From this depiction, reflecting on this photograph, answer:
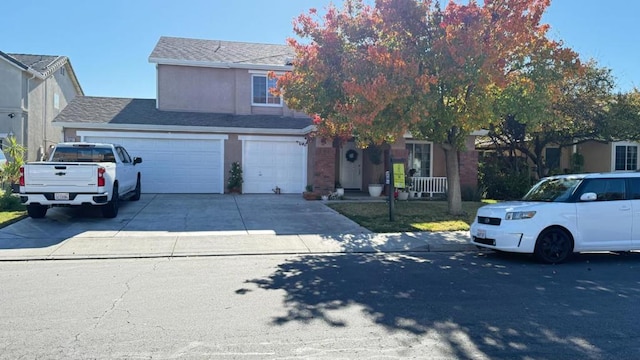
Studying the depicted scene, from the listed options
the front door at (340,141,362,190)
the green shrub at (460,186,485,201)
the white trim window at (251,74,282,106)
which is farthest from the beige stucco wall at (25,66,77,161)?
the green shrub at (460,186,485,201)

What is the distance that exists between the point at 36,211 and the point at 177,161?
7.27 m

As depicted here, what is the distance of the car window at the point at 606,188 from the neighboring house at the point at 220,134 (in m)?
10.1

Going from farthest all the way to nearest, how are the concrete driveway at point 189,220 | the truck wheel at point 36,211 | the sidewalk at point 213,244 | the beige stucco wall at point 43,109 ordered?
the beige stucco wall at point 43,109
the truck wheel at point 36,211
the concrete driveway at point 189,220
the sidewalk at point 213,244

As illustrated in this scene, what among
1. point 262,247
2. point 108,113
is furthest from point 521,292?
point 108,113

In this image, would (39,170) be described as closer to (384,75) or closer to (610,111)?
(384,75)

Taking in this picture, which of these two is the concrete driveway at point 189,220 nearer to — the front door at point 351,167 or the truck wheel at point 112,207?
the truck wheel at point 112,207

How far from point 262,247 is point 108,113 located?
1264 centimetres

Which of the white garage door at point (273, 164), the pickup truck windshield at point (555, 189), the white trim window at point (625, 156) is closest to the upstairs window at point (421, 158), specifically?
the white garage door at point (273, 164)

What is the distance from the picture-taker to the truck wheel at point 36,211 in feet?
39.6

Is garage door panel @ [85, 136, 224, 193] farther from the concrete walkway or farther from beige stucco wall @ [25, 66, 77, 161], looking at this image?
beige stucco wall @ [25, 66, 77, 161]

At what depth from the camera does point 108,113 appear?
63.4 feet

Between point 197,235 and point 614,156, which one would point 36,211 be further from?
point 614,156

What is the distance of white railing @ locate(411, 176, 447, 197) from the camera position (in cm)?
1925

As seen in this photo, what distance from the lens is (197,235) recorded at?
433 inches
